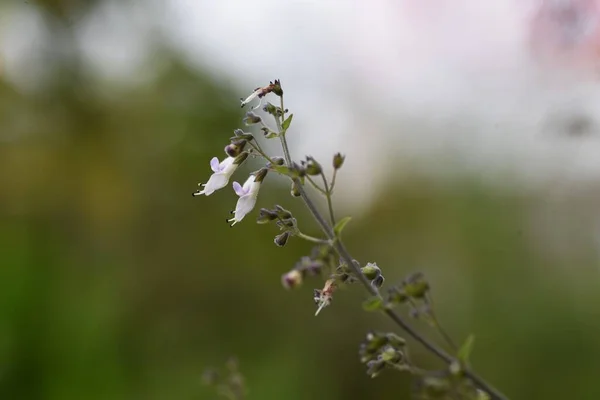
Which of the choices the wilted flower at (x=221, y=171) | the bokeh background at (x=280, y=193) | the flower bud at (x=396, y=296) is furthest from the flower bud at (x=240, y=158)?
the bokeh background at (x=280, y=193)

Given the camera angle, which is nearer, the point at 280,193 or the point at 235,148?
the point at 235,148

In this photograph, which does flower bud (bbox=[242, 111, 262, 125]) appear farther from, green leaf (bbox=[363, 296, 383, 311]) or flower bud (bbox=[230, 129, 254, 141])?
green leaf (bbox=[363, 296, 383, 311])

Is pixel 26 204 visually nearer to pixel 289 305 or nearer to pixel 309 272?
pixel 289 305

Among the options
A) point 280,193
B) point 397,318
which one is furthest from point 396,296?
point 280,193

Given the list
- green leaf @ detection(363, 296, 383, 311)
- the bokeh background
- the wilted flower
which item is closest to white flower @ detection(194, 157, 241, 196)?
the wilted flower

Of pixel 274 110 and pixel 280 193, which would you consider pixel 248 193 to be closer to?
pixel 274 110

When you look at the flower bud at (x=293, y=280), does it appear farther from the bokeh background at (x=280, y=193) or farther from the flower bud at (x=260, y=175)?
the bokeh background at (x=280, y=193)

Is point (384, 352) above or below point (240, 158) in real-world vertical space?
below

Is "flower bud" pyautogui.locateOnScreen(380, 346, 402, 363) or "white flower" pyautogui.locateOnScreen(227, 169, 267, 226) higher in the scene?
"white flower" pyautogui.locateOnScreen(227, 169, 267, 226)
